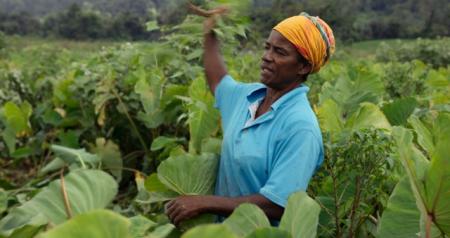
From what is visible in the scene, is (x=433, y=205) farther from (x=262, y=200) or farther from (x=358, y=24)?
(x=358, y=24)

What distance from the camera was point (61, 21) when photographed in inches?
1464

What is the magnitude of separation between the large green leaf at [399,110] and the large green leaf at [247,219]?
1.55 meters

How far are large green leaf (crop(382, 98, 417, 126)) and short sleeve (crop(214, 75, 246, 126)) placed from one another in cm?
83

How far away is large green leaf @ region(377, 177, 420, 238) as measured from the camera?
1462mm

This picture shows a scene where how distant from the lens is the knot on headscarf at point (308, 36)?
1.83 m

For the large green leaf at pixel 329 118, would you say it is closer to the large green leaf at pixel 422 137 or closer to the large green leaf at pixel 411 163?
the large green leaf at pixel 422 137

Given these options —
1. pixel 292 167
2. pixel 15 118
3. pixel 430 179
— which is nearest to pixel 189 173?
pixel 292 167

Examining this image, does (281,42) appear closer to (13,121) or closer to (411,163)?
(411,163)

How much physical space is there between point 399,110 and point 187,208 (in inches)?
51.8

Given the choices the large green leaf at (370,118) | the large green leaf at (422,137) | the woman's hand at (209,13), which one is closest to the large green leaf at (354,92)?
the large green leaf at (370,118)

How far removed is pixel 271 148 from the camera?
70.4 inches

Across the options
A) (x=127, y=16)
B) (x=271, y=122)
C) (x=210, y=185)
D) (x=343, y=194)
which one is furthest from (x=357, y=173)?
(x=127, y=16)

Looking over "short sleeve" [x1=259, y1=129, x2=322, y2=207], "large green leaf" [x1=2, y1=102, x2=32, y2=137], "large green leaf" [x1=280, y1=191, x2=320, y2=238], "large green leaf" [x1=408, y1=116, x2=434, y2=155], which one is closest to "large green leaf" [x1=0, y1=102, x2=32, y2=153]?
"large green leaf" [x1=2, y1=102, x2=32, y2=137]

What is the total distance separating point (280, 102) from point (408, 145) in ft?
1.92
